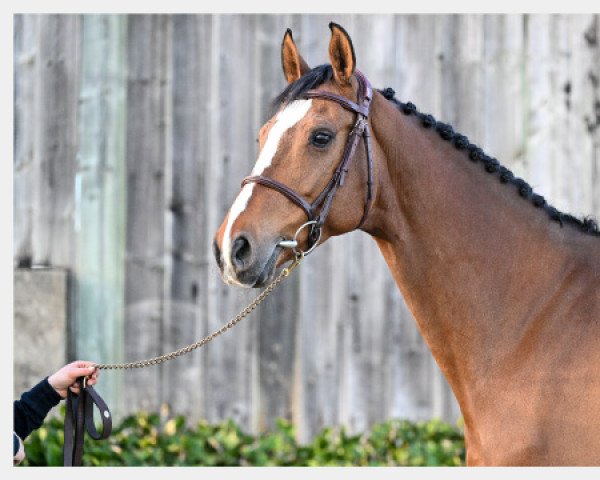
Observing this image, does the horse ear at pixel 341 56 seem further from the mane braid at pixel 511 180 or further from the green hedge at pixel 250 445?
the green hedge at pixel 250 445

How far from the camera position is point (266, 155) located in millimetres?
2723

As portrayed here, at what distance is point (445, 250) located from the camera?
284 centimetres

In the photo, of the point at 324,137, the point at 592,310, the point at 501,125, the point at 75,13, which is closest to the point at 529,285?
the point at 592,310

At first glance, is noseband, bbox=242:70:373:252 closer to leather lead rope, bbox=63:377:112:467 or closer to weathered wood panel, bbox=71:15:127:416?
leather lead rope, bbox=63:377:112:467

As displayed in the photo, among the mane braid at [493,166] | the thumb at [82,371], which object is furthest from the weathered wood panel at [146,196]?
the mane braid at [493,166]

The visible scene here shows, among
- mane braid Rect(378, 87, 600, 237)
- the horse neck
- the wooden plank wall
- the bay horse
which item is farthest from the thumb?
the wooden plank wall

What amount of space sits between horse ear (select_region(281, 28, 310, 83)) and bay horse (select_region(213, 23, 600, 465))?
214 mm

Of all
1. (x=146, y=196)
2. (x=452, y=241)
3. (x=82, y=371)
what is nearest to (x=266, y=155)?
(x=452, y=241)

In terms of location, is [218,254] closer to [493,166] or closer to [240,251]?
[240,251]

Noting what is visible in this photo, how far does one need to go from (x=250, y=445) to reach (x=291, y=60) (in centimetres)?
278

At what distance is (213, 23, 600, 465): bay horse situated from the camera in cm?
262

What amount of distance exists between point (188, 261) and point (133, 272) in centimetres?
35

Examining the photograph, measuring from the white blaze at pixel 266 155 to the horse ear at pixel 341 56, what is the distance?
0.16 meters

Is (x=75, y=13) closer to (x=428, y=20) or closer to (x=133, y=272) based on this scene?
(x=133, y=272)
